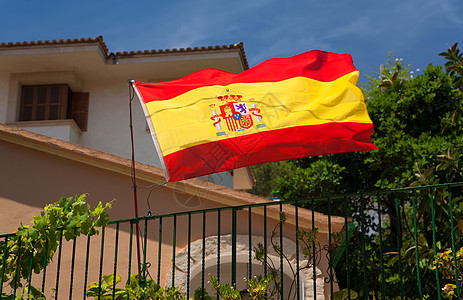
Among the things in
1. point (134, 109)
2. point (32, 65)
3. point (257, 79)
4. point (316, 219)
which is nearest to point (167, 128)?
point (257, 79)

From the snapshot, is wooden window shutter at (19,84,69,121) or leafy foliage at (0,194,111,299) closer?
leafy foliage at (0,194,111,299)

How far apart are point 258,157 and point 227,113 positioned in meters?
0.60

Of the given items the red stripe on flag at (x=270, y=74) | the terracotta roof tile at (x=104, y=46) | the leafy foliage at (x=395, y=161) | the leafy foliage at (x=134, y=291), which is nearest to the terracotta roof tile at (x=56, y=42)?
the terracotta roof tile at (x=104, y=46)

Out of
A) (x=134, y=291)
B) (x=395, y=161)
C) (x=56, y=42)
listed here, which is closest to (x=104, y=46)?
(x=56, y=42)

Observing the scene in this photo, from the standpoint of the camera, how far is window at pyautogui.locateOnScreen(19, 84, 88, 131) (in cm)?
1388

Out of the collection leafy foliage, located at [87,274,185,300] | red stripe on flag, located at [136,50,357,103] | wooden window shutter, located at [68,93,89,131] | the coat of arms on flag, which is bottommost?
leafy foliage, located at [87,274,185,300]

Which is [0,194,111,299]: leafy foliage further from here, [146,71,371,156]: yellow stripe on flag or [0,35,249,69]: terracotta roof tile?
[0,35,249,69]: terracotta roof tile

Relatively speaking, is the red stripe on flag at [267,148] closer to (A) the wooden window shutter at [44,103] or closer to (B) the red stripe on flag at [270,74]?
(B) the red stripe on flag at [270,74]

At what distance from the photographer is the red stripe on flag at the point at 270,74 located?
625cm

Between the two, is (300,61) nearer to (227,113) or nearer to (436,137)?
(227,113)

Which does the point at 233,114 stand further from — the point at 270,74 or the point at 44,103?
the point at 44,103

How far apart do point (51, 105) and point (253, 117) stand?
9.14m

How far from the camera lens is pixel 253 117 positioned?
5.98m

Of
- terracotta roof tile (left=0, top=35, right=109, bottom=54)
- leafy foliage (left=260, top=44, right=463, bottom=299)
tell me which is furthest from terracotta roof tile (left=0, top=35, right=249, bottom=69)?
leafy foliage (left=260, top=44, right=463, bottom=299)
